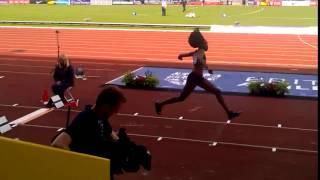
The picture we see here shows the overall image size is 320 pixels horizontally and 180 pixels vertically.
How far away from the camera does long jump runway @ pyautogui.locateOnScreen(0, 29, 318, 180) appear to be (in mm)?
8531

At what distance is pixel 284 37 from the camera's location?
27.4m

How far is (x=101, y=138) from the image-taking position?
4.43 m

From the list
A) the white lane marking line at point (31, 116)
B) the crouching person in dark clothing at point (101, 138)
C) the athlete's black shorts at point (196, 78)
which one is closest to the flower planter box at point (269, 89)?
the athlete's black shorts at point (196, 78)

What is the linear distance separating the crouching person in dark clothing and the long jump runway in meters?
3.45

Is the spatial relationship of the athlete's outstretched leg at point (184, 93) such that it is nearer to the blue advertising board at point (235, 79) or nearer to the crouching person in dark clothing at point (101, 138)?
the blue advertising board at point (235, 79)

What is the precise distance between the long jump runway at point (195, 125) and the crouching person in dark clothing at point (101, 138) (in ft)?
11.3

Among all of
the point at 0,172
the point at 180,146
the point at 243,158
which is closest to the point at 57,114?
the point at 180,146

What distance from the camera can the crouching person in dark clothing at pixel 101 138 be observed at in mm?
4352

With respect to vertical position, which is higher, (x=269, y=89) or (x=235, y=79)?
(x=269, y=89)

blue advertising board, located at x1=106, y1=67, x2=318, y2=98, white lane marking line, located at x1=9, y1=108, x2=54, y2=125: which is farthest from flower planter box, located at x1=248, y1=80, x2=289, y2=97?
white lane marking line, located at x1=9, y1=108, x2=54, y2=125

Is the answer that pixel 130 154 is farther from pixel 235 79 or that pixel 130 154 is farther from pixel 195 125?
pixel 235 79

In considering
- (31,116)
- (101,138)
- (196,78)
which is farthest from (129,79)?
(101,138)

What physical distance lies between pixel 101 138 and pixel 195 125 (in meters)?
Answer: 6.85

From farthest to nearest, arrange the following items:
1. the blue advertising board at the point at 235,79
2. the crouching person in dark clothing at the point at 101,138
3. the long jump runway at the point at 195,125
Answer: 1. the blue advertising board at the point at 235,79
2. the long jump runway at the point at 195,125
3. the crouching person in dark clothing at the point at 101,138
